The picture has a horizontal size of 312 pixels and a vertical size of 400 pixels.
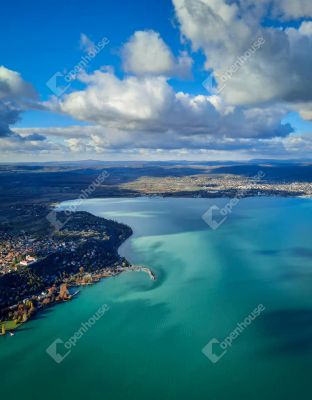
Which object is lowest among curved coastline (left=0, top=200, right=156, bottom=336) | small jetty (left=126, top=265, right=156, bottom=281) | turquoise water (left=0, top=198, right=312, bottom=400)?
turquoise water (left=0, top=198, right=312, bottom=400)

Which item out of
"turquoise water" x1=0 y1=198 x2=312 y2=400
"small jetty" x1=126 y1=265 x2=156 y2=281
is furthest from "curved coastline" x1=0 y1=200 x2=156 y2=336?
"turquoise water" x1=0 y1=198 x2=312 y2=400

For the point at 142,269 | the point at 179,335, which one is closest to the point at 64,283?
the point at 142,269

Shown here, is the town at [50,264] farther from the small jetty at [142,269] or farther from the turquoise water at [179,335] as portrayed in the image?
→ the turquoise water at [179,335]

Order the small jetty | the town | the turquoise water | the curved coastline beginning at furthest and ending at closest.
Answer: the small jetty < the town < the curved coastline < the turquoise water

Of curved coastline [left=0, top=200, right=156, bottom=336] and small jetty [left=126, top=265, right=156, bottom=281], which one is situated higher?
curved coastline [left=0, top=200, right=156, bottom=336]

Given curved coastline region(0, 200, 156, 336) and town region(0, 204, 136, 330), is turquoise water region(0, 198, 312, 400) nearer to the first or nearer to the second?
curved coastline region(0, 200, 156, 336)

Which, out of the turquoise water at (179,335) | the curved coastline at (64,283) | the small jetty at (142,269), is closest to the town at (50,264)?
the curved coastline at (64,283)

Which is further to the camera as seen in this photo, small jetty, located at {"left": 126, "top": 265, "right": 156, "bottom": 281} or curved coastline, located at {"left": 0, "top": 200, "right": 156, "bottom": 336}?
small jetty, located at {"left": 126, "top": 265, "right": 156, "bottom": 281}

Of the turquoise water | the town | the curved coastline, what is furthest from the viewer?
the town

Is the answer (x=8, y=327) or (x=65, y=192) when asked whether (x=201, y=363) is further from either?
(x=65, y=192)
